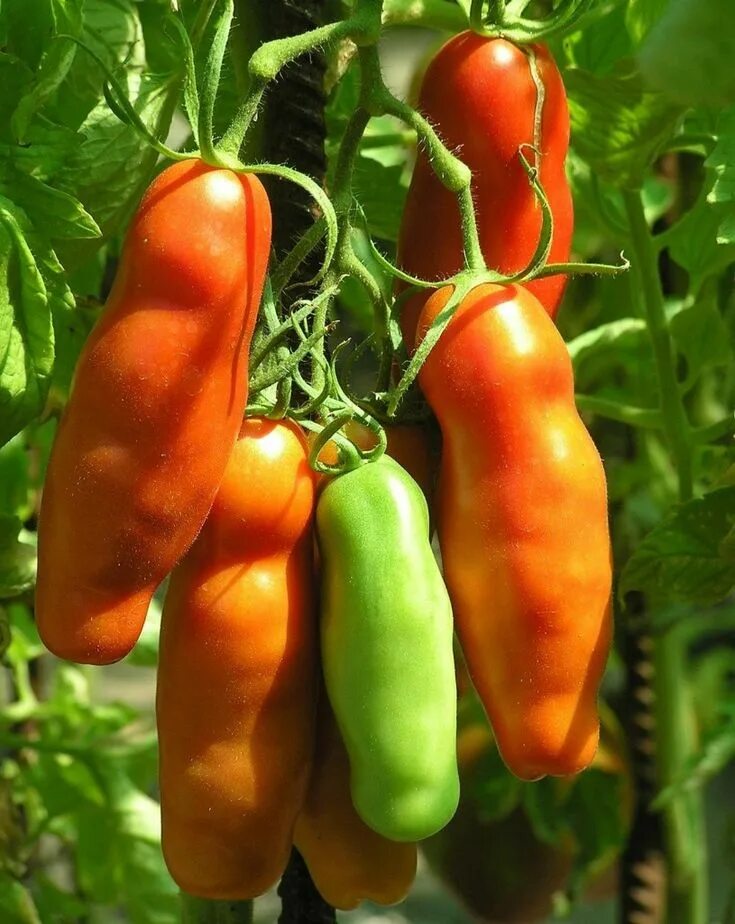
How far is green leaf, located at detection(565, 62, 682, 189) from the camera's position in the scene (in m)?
0.56

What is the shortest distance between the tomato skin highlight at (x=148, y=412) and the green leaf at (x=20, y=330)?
0.04m

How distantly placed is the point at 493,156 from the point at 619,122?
0.48ft

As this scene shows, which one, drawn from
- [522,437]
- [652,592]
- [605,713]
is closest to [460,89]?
[522,437]

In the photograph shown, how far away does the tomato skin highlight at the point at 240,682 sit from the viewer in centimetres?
41

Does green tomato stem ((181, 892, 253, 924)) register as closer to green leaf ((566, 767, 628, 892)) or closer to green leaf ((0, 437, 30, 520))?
green leaf ((0, 437, 30, 520))

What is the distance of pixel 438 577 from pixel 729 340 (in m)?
0.38

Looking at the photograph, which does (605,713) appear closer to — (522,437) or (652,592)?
(652,592)

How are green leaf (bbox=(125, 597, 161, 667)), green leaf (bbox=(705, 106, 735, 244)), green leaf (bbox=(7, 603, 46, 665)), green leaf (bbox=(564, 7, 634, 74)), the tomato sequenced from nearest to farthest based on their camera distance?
green leaf (bbox=(705, 106, 735, 244)) < green leaf (bbox=(564, 7, 634, 74)) < green leaf (bbox=(125, 597, 161, 667)) < green leaf (bbox=(7, 603, 46, 665)) < the tomato

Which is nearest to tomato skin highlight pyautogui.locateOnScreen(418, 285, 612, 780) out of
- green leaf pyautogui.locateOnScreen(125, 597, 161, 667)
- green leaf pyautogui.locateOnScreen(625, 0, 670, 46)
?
green leaf pyautogui.locateOnScreen(625, 0, 670, 46)

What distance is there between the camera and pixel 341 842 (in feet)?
1.45

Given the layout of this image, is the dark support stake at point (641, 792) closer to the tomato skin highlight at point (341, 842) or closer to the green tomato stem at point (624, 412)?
the green tomato stem at point (624, 412)

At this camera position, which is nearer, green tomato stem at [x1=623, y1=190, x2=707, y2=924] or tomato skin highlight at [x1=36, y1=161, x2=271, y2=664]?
tomato skin highlight at [x1=36, y1=161, x2=271, y2=664]

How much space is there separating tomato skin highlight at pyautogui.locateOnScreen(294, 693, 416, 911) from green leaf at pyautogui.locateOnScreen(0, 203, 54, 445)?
0.15 m

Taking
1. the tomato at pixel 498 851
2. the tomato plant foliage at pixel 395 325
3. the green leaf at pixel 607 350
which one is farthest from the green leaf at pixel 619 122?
the tomato at pixel 498 851
